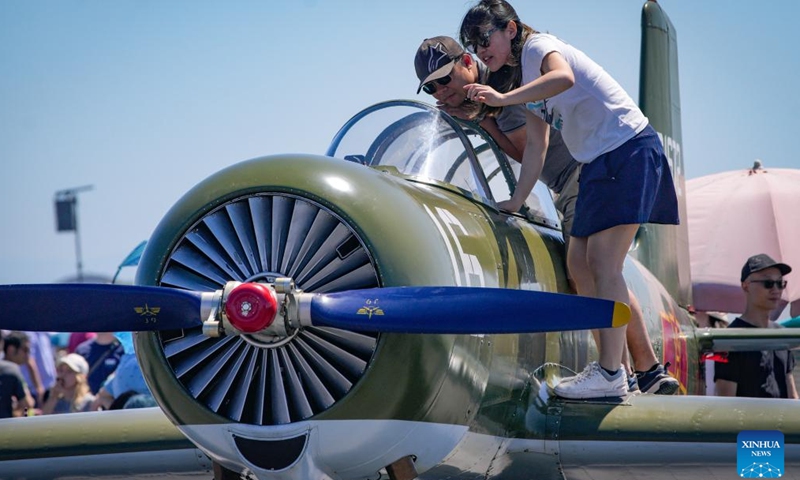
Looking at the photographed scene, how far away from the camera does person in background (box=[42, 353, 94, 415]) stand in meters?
10.8

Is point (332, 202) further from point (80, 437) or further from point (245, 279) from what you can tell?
point (80, 437)

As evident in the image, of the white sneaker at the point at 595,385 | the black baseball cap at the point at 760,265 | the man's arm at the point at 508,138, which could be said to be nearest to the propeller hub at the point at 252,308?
the white sneaker at the point at 595,385

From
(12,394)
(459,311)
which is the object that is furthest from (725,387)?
(12,394)

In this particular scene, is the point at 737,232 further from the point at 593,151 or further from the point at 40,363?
the point at 593,151

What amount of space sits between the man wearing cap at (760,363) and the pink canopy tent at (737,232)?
15.9 ft

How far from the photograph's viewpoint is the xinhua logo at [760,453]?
434 centimetres

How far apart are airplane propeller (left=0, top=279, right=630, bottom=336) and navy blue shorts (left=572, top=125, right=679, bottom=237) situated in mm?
1086

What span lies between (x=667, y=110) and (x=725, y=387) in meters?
3.16

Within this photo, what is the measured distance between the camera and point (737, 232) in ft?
49.9

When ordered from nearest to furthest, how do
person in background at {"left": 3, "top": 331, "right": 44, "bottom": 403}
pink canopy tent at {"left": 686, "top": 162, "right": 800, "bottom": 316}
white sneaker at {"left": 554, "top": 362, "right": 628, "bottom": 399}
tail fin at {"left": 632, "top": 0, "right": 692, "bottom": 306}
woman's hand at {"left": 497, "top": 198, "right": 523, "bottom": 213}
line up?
white sneaker at {"left": 554, "top": 362, "right": 628, "bottom": 399} < woman's hand at {"left": 497, "top": 198, "right": 523, "bottom": 213} < tail fin at {"left": 632, "top": 0, "right": 692, "bottom": 306} < person in background at {"left": 3, "top": 331, "right": 44, "bottom": 403} < pink canopy tent at {"left": 686, "top": 162, "right": 800, "bottom": 316}

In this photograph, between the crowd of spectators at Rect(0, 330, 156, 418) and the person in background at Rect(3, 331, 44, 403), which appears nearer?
the crowd of spectators at Rect(0, 330, 156, 418)

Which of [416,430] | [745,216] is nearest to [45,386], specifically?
[745,216]

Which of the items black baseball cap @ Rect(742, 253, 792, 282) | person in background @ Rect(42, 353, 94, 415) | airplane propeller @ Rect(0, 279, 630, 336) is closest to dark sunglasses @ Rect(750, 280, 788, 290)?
black baseball cap @ Rect(742, 253, 792, 282)

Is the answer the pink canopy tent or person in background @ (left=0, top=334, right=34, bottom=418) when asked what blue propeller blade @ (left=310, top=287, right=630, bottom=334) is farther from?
the pink canopy tent
